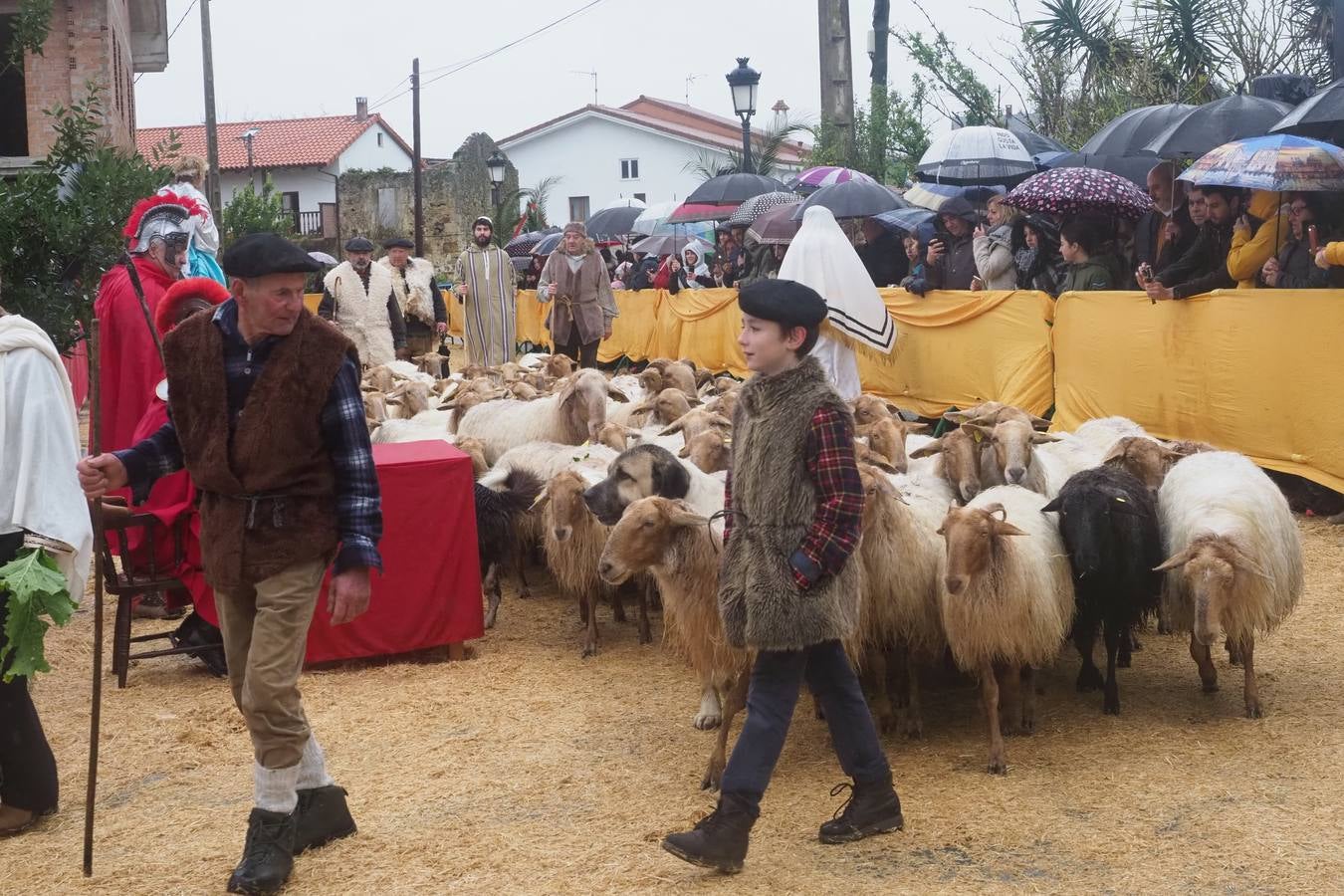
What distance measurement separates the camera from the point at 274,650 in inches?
164

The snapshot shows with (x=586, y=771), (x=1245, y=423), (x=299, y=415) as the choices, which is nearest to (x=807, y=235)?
(x=1245, y=423)

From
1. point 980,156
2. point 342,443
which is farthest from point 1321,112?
point 342,443

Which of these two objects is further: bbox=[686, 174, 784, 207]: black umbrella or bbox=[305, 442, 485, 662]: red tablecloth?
bbox=[686, 174, 784, 207]: black umbrella

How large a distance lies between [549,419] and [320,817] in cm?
527

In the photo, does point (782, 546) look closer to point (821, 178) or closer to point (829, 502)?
point (829, 502)

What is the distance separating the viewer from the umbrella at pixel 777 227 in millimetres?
15407

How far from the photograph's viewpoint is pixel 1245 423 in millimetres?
9258

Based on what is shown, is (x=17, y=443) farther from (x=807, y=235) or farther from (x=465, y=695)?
(x=807, y=235)

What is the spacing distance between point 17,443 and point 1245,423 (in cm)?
770

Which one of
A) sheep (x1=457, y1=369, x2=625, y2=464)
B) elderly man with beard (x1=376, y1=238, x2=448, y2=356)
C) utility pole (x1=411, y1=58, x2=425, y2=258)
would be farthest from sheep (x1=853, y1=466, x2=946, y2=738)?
utility pole (x1=411, y1=58, x2=425, y2=258)

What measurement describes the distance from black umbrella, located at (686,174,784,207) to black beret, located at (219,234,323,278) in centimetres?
1655

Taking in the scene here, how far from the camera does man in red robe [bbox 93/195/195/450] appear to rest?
278 inches

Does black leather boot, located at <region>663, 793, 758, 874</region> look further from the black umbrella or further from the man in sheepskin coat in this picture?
the black umbrella

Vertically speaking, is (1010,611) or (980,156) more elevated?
(980,156)
